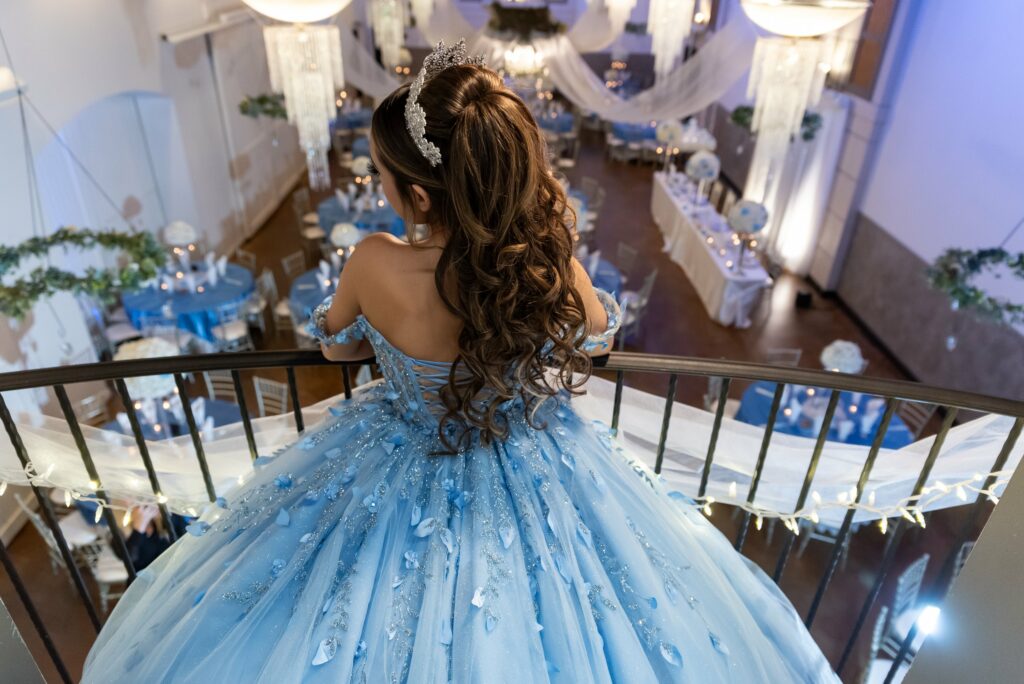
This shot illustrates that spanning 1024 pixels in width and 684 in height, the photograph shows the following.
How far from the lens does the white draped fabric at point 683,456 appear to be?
1836 mm

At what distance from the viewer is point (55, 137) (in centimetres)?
519

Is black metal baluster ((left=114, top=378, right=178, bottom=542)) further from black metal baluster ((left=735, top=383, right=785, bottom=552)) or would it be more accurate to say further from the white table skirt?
the white table skirt

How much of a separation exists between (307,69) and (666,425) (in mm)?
3574

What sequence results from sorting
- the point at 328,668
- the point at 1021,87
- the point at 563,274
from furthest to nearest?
the point at 1021,87 < the point at 563,274 < the point at 328,668

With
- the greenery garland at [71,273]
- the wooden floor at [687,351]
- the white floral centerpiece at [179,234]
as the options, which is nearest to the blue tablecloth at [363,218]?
the wooden floor at [687,351]

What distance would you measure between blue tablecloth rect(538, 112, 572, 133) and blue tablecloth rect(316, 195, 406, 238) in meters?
4.66

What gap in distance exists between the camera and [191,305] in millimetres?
5797

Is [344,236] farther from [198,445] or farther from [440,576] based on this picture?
[440,576]

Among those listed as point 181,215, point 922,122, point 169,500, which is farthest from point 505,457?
point 181,215

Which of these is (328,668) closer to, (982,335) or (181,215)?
(982,335)

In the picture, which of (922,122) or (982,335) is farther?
(922,122)

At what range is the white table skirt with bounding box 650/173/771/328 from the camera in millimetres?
6875

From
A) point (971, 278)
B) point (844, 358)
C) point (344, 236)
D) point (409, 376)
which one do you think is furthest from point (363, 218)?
point (409, 376)

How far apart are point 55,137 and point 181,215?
7.36ft
